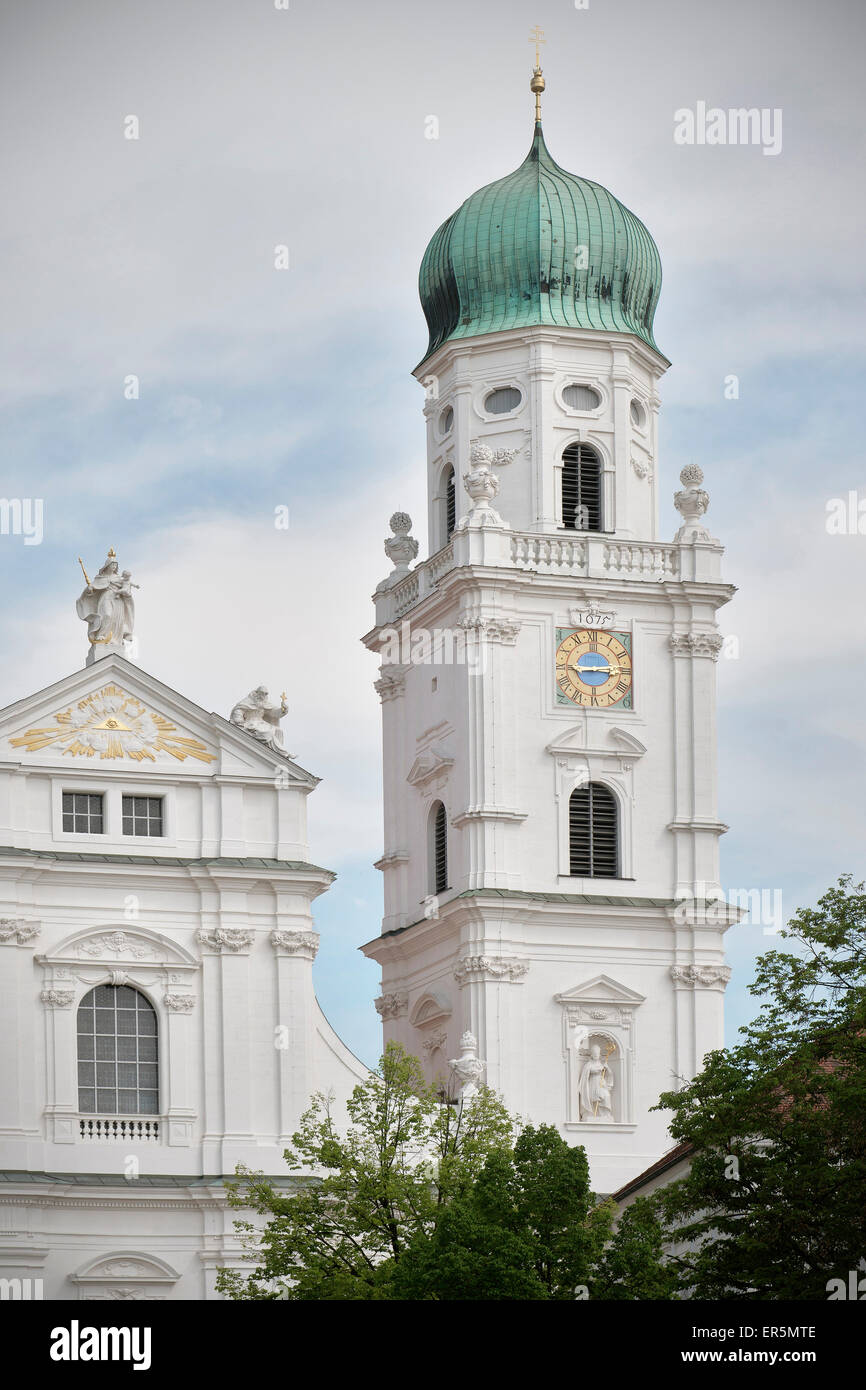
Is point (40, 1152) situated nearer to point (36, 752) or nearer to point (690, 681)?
point (36, 752)

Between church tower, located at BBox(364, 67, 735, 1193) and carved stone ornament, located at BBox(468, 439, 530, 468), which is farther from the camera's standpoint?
carved stone ornament, located at BBox(468, 439, 530, 468)

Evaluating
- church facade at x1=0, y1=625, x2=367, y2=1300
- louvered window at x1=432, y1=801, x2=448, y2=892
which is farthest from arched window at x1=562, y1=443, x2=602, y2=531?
church facade at x1=0, y1=625, x2=367, y2=1300

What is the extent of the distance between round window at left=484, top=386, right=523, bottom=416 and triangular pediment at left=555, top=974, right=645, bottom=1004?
1100cm

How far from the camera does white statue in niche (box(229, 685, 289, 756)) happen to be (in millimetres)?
49969

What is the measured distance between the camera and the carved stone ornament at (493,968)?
52781mm

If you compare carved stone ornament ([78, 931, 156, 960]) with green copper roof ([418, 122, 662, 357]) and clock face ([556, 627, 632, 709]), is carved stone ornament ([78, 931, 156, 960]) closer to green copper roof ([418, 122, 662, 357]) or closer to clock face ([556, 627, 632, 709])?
clock face ([556, 627, 632, 709])

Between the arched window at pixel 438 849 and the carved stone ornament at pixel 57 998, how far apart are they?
998cm

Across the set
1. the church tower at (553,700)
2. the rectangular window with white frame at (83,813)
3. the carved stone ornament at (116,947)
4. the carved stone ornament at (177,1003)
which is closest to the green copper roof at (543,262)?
the church tower at (553,700)

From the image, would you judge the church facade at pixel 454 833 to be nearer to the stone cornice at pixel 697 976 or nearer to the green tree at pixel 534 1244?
the stone cornice at pixel 697 976

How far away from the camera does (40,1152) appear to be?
A: 1841 inches

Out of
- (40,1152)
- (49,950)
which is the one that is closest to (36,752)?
(49,950)

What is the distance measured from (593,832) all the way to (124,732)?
982 cm

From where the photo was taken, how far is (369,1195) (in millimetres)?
40125

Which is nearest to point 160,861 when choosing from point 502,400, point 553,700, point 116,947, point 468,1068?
point 116,947
